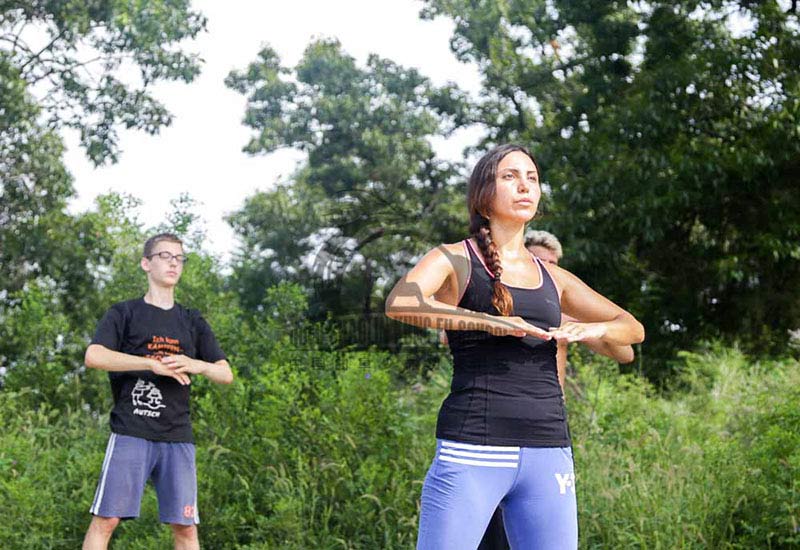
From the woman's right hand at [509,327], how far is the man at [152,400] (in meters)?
2.87

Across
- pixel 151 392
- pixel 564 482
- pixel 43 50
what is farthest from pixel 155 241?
pixel 43 50

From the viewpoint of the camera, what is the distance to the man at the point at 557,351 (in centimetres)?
325

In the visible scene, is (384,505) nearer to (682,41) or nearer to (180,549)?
(180,549)

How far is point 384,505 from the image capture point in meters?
6.48

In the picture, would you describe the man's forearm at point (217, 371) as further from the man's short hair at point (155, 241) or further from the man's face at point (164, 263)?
the man's short hair at point (155, 241)

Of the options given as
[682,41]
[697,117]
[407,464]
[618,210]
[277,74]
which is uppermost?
[277,74]

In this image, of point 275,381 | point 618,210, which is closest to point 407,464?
point 275,381

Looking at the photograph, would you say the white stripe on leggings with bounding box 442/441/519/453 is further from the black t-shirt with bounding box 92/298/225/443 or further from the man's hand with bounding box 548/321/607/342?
the black t-shirt with bounding box 92/298/225/443

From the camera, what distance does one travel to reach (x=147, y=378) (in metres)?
5.31

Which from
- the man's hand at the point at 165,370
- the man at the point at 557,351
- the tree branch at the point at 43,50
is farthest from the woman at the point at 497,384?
the tree branch at the point at 43,50

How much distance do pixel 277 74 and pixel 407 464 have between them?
22437 mm

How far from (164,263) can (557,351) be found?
9.22ft

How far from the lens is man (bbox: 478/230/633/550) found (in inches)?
128

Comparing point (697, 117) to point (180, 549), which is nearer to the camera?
point (180, 549)
